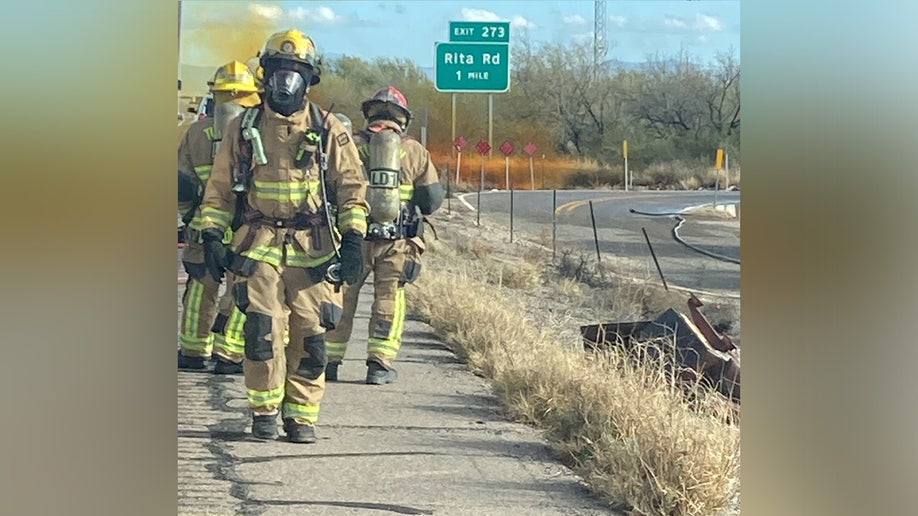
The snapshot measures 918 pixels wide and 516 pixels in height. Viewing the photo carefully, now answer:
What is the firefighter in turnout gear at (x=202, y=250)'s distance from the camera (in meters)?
4.45

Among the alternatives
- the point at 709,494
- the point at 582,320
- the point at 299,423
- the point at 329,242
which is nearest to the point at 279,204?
the point at 329,242

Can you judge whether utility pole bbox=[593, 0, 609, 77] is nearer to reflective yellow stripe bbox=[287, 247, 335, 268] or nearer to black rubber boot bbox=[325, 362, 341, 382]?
reflective yellow stripe bbox=[287, 247, 335, 268]

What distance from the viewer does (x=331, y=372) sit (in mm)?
4605

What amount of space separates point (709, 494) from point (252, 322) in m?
1.88

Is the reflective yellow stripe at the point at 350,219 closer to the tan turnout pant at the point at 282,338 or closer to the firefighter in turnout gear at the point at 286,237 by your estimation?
A: the firefighter in turnout gear at the point at 286,237

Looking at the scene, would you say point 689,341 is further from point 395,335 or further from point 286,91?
point 286,91

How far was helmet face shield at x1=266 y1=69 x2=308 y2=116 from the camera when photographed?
4.41 metres

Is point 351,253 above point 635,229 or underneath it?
underneath

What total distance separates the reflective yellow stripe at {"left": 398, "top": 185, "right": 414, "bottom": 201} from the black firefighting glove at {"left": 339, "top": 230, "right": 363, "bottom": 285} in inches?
9.2

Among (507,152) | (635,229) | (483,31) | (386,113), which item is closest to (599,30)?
(483,31)

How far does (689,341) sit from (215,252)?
1907 mm

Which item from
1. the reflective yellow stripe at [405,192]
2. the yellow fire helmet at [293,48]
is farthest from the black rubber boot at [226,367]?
the yellow fire helmet at [293,48]
